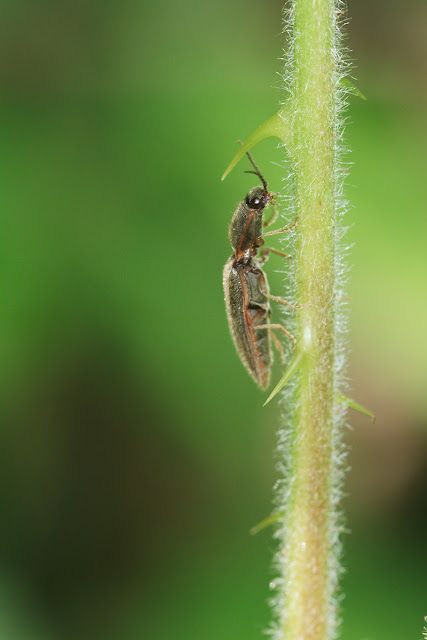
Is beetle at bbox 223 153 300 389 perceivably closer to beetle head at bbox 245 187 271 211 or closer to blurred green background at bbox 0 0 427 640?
beetle head at bbox 245 187 271 211

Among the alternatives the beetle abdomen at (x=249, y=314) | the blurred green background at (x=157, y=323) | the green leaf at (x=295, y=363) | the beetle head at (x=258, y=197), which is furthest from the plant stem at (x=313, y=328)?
the blurred green background at (x=157, y=323)

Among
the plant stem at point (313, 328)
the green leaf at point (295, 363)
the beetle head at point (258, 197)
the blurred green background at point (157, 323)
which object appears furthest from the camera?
the blurred green background at point (157, 323)

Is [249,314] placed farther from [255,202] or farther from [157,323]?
[157,323]

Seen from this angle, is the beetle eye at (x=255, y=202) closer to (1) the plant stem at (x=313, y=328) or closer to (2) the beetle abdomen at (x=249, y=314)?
(2) the beetle abdomen at (x=249, y=314)

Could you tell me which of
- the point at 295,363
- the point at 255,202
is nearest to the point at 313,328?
the point at 295,363

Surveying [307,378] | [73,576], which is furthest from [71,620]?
[307,378]

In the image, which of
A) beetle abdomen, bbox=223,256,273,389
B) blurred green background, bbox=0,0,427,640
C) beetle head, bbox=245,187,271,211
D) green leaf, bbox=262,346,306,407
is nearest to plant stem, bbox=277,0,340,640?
green leaf, bbox=262,346,306,407
